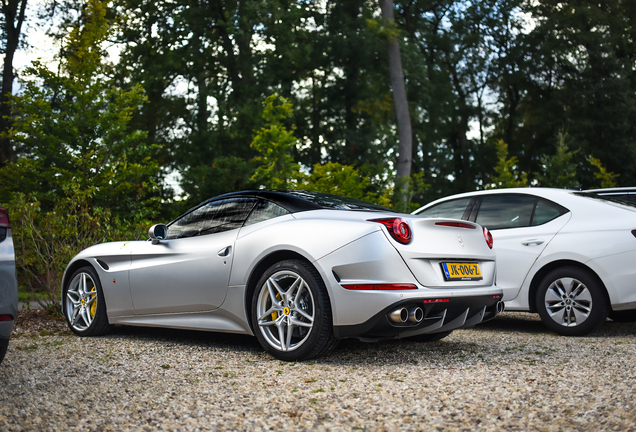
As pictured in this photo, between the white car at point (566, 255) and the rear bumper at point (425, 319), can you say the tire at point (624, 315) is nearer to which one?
the white car at point (566, 255)

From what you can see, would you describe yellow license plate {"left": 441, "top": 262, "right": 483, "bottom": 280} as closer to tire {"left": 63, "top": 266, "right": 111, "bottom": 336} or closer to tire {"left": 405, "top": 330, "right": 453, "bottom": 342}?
tire {"left": 405, "top": 330, "right": 453, "bottom": 342}

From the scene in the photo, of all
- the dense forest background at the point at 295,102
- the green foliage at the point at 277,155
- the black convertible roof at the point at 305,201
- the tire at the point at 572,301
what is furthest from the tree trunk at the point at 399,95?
the black convertible roof at the point at 305,201

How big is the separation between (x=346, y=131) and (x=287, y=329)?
2584 centimetres

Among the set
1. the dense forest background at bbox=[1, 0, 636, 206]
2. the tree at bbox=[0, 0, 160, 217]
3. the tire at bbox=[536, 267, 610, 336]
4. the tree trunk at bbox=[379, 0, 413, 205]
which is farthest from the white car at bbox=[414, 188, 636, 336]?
the dense forest background at bbox=[1, 0, 636, 206]

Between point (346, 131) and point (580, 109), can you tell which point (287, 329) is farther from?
point (580, 109)

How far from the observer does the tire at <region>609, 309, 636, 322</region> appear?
6.55 metres

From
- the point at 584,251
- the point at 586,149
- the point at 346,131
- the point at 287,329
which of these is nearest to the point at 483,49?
the point at 586,149

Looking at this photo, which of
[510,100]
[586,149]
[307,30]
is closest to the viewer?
[307,30]

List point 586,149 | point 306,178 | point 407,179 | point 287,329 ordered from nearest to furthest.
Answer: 1. point 287,329
2. point 306,178
3. point 407,179
4. point 586,149

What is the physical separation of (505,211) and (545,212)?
48 centimetres

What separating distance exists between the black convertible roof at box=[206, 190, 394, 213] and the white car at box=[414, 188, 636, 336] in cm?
216

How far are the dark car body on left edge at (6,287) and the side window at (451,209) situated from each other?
4.85 meters

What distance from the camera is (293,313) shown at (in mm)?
4453

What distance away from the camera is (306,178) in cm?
1243
